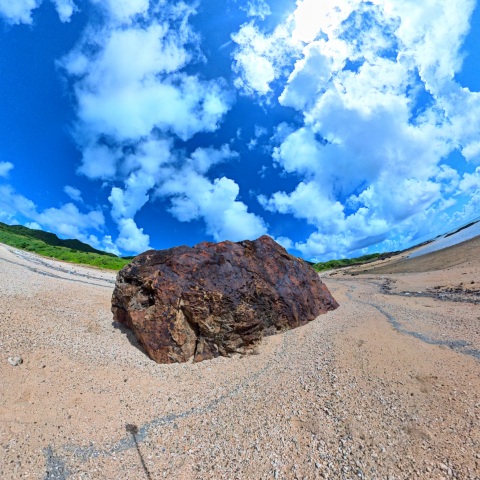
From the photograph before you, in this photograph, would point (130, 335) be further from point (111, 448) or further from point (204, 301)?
point (111, 448)

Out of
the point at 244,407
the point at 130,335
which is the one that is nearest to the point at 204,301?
the point at 130,335

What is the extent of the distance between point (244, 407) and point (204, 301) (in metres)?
5.06

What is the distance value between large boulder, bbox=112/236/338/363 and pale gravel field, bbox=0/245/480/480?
2.92 ft

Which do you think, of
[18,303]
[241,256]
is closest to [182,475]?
[241,256]

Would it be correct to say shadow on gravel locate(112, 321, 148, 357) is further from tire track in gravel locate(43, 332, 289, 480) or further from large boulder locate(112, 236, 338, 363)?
tire track in gravel locate(43, 332, 289, 480)

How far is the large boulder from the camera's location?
39.5 ft

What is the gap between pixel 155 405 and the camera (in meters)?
8.78

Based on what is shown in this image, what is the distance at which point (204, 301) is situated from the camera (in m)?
12.7

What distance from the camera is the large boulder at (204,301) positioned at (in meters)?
12.1

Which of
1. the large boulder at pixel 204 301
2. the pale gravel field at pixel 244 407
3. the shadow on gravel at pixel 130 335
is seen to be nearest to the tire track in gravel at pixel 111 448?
the pale gravel field at pixel 244 407

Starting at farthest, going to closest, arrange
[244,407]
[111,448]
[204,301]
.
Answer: [204,301], [244,407], [111,448]

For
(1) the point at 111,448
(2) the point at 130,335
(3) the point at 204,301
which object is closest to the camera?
(1) the point at 111,448

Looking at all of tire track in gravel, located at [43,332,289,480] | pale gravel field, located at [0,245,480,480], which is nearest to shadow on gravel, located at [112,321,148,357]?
pale gravel field, located at [0,245,480,480]

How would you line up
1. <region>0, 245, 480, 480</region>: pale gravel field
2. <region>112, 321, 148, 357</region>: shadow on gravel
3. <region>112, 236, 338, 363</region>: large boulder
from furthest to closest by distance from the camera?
1. <region>112, 321, 148, 357</region>: shadow on gravel
2. <region>112, 236, 338, 363</region>: large boulder
3. <region>0, 245, 480, 480</region>: pale gravel field
